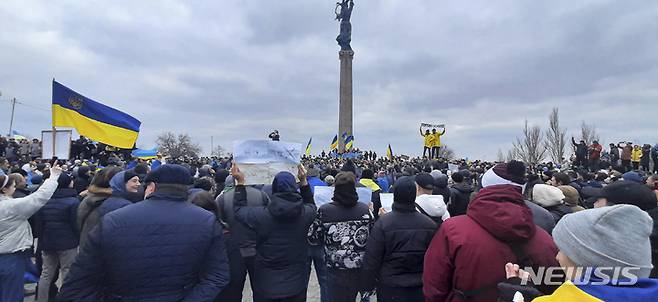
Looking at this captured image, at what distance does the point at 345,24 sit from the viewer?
4525 cm

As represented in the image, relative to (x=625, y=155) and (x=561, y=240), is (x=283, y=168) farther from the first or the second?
(x=625, y=155)

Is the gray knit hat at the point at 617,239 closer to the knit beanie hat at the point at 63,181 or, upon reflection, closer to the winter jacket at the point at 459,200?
the winter jacket at the point at 459,200

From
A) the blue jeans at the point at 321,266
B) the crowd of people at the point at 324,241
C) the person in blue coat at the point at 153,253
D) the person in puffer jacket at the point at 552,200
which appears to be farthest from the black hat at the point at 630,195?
the person in blue coat at the point at 153,253

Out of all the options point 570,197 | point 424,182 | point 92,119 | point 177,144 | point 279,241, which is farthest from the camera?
point 177,144

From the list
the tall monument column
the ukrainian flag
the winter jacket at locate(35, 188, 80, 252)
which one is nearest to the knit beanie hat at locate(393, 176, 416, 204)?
the winter jacket at locate(35, 188, 80, 252)

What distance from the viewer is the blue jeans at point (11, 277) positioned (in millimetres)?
4164

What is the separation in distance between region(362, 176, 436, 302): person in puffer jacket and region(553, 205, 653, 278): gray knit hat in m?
1.84

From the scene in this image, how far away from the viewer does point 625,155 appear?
18.0 meters

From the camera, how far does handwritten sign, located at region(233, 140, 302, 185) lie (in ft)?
13.6

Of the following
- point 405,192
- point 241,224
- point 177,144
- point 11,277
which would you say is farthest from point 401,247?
point 177,144

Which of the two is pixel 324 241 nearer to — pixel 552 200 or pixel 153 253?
pixel 153 253

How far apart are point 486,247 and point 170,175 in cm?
220

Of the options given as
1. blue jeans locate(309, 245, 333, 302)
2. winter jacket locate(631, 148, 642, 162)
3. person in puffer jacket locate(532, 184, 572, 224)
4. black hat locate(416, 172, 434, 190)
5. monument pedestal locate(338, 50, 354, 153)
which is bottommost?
blue jeans locate(309, 245, 333, 302)

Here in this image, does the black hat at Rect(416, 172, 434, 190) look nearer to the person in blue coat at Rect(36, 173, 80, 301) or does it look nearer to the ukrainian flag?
the person in blue coat at Rect(36, 173, 80, 301)
